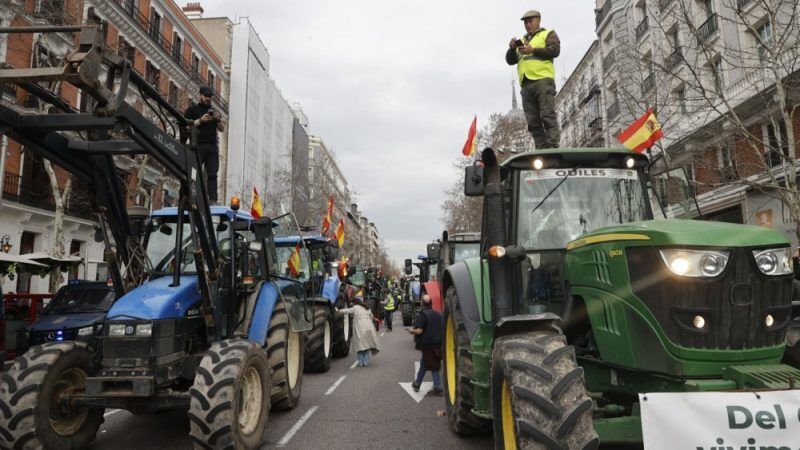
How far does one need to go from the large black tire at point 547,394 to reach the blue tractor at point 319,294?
6.34m

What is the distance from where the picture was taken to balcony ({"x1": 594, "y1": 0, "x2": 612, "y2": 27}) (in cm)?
3104

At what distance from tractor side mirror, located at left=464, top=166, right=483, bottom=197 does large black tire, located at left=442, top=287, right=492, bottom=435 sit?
1542 millimetres

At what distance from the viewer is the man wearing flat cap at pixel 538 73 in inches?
230

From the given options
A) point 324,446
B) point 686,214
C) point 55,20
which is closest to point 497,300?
point 686,214

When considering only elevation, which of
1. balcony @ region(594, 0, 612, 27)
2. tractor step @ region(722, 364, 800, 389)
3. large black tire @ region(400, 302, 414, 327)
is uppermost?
balcony @ region(594, 0, 612, 27)

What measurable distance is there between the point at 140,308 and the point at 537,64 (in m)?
4.88

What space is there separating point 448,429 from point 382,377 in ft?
13.7

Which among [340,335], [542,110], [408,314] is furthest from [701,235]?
[408,314]

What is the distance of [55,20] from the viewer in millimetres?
15039

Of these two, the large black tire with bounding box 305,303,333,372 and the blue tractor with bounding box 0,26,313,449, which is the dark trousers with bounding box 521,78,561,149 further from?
the large black tire with bounding box 305,303,333,372

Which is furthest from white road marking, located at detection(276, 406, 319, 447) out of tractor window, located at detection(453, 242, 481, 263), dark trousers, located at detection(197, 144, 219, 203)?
tractor window, located at detection(453, 242, 481, 263)

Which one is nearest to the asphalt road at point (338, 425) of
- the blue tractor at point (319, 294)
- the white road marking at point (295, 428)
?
the white road marking at point (295, 428)

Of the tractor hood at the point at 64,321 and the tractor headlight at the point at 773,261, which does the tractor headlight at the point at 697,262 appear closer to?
the tractor headlight at the point at 773,261

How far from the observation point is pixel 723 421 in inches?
109
